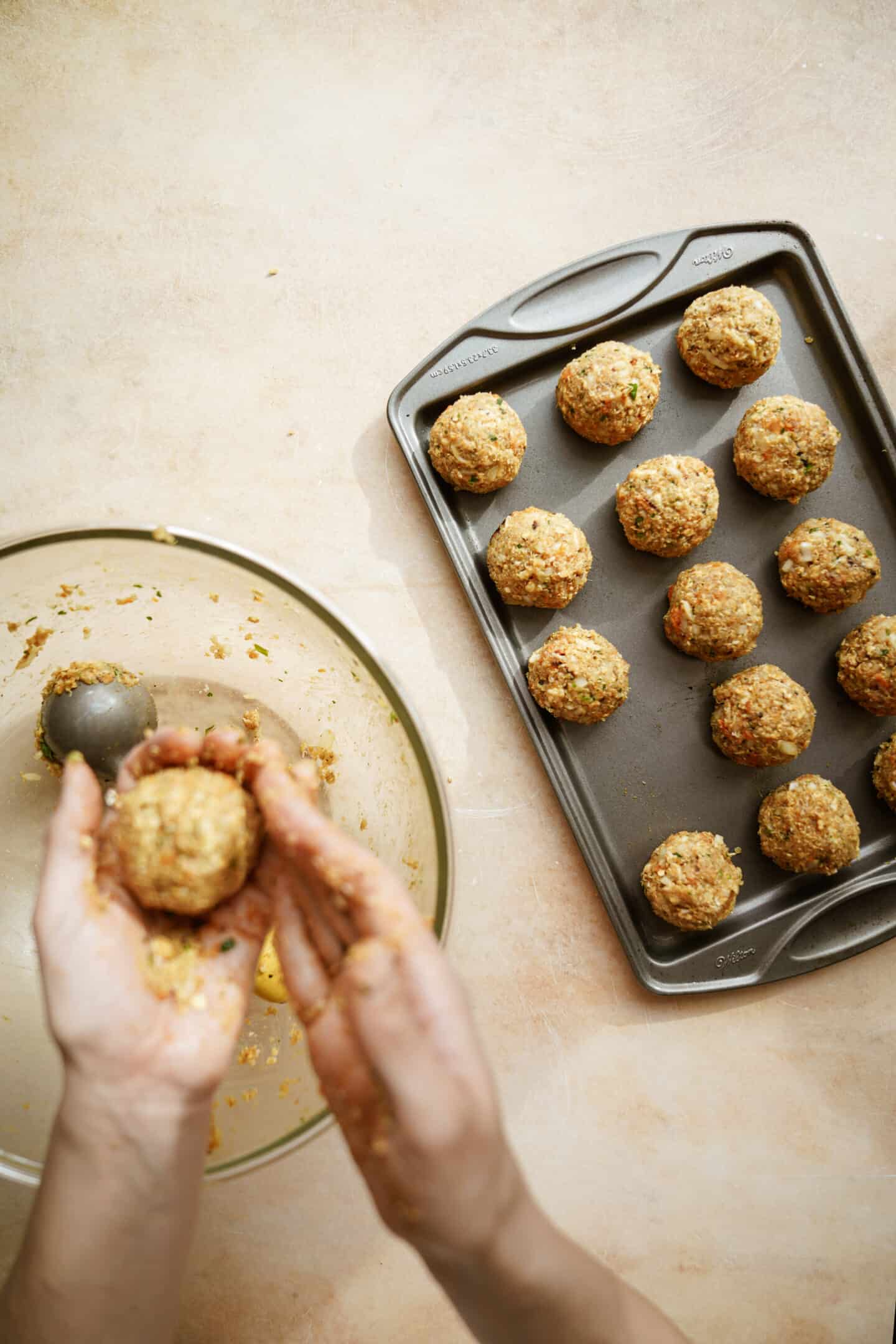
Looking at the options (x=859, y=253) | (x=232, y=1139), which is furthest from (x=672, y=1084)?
(x=859, y=253)

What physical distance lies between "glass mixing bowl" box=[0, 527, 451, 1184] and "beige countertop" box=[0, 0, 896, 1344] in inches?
10.6

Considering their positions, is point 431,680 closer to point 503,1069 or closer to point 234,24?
point 503,1069

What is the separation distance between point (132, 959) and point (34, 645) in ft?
2.39

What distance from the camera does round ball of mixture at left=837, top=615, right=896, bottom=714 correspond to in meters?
1.84

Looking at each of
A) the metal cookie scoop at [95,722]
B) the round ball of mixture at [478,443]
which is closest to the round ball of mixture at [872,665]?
the round ball of mixture at [478,443]

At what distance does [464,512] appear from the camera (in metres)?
1.88

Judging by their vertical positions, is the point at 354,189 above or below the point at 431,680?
above

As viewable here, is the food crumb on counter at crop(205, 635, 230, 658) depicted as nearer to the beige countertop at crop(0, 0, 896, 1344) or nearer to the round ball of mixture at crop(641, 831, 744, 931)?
the beige countertop at crop(0, 0, 896, 1344)

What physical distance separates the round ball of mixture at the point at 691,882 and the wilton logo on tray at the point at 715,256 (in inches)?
49.8

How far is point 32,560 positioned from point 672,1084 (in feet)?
5.74

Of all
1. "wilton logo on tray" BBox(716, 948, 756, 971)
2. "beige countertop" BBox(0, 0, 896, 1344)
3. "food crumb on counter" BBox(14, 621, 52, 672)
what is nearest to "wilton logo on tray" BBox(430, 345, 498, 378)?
"beige countertop" BBox(0, 0, 896, 1344)

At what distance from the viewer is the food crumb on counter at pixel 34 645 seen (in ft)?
5.41

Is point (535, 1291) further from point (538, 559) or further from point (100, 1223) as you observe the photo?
point (538, 559)

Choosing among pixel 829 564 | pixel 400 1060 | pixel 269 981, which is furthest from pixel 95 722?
pixel 829 564
